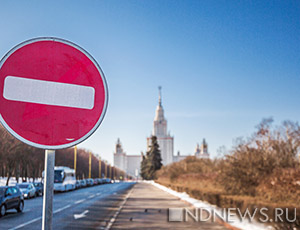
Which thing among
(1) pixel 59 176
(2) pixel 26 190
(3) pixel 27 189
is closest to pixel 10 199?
(2) pixel 26 190

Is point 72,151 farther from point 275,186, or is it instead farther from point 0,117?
point 0,117

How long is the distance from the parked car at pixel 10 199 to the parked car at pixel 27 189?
35.8ft

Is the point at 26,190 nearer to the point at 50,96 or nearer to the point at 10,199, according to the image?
the point at 10,199

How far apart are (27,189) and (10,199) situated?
41.6 ft

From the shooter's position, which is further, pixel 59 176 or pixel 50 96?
pixel 59 176

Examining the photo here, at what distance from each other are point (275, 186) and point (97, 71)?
16.2 m

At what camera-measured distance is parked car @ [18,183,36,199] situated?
30.3 meters

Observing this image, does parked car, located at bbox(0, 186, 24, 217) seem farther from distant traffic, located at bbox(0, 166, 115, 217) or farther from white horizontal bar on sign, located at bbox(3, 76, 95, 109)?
white horizontal bar on sign, located at bbox(3, 76, 95, 109)

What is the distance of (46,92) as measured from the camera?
1884mm

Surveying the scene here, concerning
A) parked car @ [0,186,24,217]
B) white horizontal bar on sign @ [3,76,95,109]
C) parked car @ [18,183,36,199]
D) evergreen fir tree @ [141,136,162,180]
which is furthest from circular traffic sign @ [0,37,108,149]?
evergreen fir tree @ [141,136,162,180]

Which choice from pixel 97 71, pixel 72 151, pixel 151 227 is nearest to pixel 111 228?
pixel 151 227

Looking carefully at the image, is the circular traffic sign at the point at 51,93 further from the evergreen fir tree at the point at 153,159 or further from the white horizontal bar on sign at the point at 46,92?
the evergreen fir tree at the point at 153,159

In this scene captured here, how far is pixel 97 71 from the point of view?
6.71 ft

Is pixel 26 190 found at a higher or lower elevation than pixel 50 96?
lower
